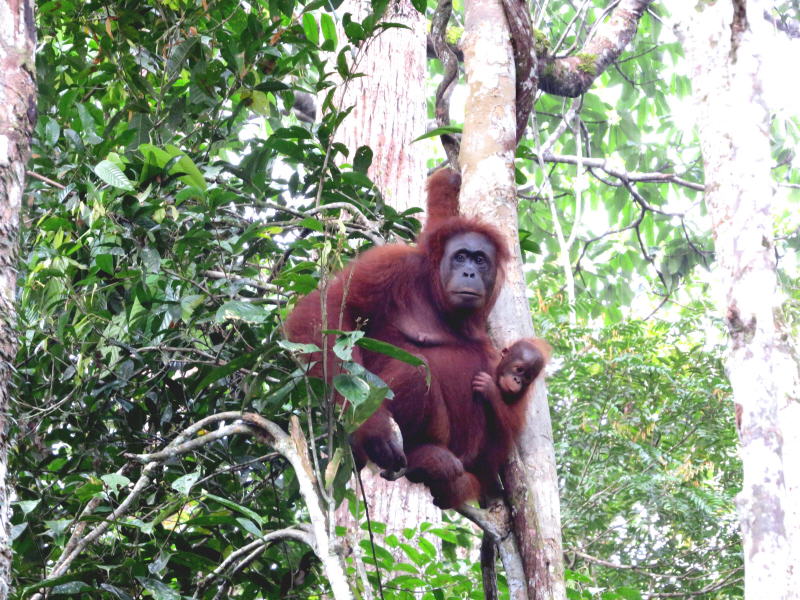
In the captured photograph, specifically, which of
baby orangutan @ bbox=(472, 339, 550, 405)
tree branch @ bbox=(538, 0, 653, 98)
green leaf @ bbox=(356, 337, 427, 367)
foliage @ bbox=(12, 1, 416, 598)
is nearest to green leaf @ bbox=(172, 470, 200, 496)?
foliage @ bbox=(12, 1, 416, 598)

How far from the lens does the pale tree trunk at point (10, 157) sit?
206 cm

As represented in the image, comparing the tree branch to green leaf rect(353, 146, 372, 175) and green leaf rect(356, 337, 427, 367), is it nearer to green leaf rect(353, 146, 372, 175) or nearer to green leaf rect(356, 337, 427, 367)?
green leaf rect(353, 146, 372, 175)

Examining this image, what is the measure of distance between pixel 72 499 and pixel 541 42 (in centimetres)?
404

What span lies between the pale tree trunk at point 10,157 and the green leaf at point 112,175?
1.00 feet

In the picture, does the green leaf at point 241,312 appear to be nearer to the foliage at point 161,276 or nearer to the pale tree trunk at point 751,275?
the foliage at point 161,276

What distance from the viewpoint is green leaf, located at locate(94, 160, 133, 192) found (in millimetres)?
2576

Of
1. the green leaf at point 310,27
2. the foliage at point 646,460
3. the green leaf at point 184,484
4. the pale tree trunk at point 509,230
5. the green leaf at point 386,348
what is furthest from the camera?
the foliage at point 646,460

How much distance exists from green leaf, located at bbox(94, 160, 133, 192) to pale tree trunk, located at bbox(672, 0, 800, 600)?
6.31 ft

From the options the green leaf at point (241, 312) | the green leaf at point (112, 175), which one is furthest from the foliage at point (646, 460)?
the green leaf at point (112, 175)

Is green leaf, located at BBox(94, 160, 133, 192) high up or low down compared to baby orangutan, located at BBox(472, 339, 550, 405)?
up

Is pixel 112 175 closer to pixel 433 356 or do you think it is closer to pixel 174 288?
pixel 174 288

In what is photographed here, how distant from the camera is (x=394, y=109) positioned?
5086 millimetres

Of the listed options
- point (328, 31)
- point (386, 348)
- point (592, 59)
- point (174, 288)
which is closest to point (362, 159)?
point (328, 31)

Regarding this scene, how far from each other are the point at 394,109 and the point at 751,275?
2673 mm
